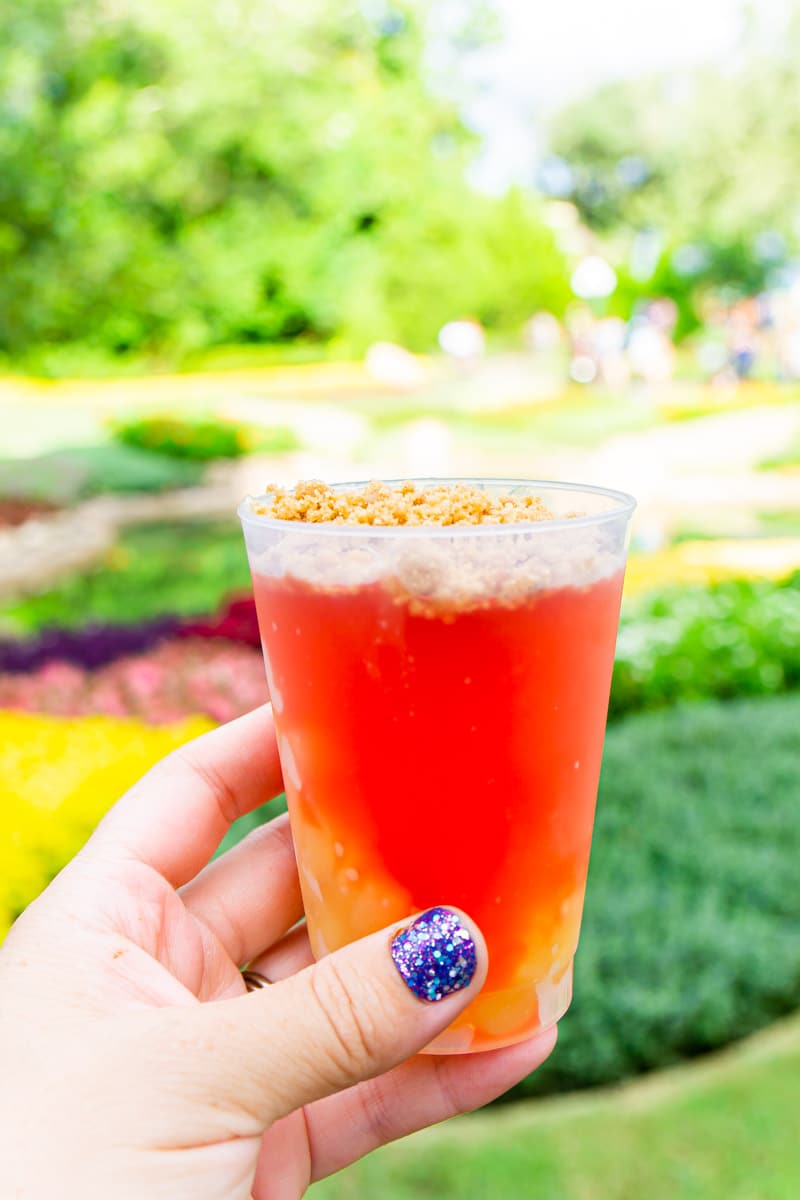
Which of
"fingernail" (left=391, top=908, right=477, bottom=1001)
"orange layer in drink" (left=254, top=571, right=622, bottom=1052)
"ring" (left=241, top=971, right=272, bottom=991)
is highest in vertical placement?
"orange layer in drink" (left=254, top=571, right=622, bottom=1052)

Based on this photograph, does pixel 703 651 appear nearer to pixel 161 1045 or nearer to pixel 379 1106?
pixel 379 1106

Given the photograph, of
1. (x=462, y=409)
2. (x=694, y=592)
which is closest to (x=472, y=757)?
(x=694, y=592)

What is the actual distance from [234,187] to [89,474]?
440 centimetres

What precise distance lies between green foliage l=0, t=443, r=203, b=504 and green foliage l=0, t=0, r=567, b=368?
4.74 ft

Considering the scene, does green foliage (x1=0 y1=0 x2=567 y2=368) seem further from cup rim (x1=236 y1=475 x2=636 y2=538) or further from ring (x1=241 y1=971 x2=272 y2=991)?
cup rim (x1=236 y1=475 x2=636 y2=538)

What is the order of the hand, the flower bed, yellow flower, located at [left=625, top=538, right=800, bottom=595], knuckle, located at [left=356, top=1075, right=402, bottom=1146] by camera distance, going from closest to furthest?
the hand < knuckle, located at [left=356, top=1075, right=402, bottom=1146] < the flower bed < yellow flower, located at [left=625, top=538, right=800, bottom=595]

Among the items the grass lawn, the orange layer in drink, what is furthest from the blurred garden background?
the orange layer in drink

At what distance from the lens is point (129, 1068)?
112 cm

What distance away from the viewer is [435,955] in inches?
45.8

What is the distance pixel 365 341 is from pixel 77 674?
17.5m

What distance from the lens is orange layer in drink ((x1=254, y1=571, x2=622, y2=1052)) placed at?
115 cm

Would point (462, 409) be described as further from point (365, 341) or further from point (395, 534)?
point (395, 534)

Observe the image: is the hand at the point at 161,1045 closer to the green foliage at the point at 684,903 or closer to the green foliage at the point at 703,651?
the green foliage at the point at 684,903

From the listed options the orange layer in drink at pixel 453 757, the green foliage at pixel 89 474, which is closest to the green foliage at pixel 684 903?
the orange layer in drink at pixel 453 757
